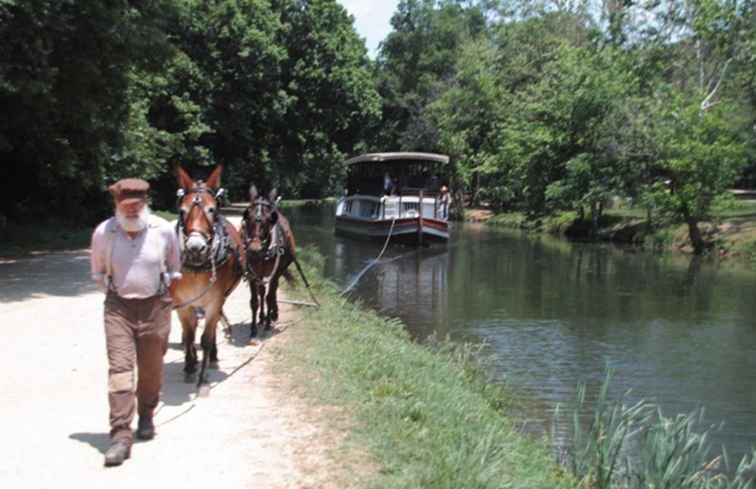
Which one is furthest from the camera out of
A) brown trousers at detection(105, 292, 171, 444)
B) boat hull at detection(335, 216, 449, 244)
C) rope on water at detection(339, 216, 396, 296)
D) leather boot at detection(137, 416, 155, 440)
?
boat hull at detection(335, 216, 449, 244)

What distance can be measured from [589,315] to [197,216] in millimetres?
14042

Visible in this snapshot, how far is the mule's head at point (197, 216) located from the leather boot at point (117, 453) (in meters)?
2.32

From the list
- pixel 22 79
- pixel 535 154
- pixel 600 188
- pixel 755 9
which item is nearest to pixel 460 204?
pixel 535 154

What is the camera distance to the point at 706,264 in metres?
31.3

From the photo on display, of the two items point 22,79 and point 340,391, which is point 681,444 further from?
point 22,79

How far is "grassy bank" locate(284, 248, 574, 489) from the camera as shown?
19.7ft

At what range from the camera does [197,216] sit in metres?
8.08

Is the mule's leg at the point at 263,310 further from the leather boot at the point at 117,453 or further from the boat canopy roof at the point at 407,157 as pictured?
the boat canopy roof at the point at 407,157

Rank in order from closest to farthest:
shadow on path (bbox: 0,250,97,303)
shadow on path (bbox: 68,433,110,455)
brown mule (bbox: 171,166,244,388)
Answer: shadow on path (bbox: 68,433,110,455)
brown mule (bbox: 171,166,244,388)
shadow on path (bbox: 0,250,97,303)

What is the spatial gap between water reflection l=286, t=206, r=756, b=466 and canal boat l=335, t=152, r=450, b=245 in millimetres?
1753

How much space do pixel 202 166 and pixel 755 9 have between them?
28190 millimetres

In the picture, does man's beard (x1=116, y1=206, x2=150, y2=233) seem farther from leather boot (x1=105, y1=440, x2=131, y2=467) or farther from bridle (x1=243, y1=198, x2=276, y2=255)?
bridle (x1=243, y1=198, x2=276, y2=255)

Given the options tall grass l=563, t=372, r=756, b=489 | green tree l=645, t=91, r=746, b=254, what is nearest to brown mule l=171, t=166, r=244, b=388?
tall grass l=563, t=372, r=756, b=489

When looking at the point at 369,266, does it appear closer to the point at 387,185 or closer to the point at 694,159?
the point at 387,185
